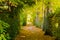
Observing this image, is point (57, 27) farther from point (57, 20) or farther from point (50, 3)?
point (50, 3)

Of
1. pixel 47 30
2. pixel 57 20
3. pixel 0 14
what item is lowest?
pixel 47 30

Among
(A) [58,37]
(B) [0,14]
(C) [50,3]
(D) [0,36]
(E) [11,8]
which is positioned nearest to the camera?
(D) [0,36]

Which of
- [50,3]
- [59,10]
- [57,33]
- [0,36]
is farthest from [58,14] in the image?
[0,36]

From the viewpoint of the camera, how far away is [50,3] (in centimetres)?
1664

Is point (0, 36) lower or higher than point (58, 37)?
higher

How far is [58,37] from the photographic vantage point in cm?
1280

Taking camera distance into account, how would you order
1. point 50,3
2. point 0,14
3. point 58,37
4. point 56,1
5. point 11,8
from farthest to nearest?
1. point 50,3
2. point 56,1
3. point 58,37
4. point 11,8
5. point 0,14

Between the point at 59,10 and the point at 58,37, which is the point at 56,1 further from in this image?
the point at 58,37

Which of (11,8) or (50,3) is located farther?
(50,3)

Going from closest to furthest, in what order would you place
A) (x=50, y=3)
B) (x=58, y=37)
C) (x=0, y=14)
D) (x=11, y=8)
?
(x=0, y=14)
(x=11, y=8)
(x=58, y=37)
(x=50, y=3)

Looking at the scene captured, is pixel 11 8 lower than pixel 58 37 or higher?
higher

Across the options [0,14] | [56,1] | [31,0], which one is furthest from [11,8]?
[56,1]

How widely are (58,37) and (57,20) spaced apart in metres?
1.26

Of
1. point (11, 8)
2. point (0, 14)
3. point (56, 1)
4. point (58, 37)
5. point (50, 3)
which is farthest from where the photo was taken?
point (50, 3)
